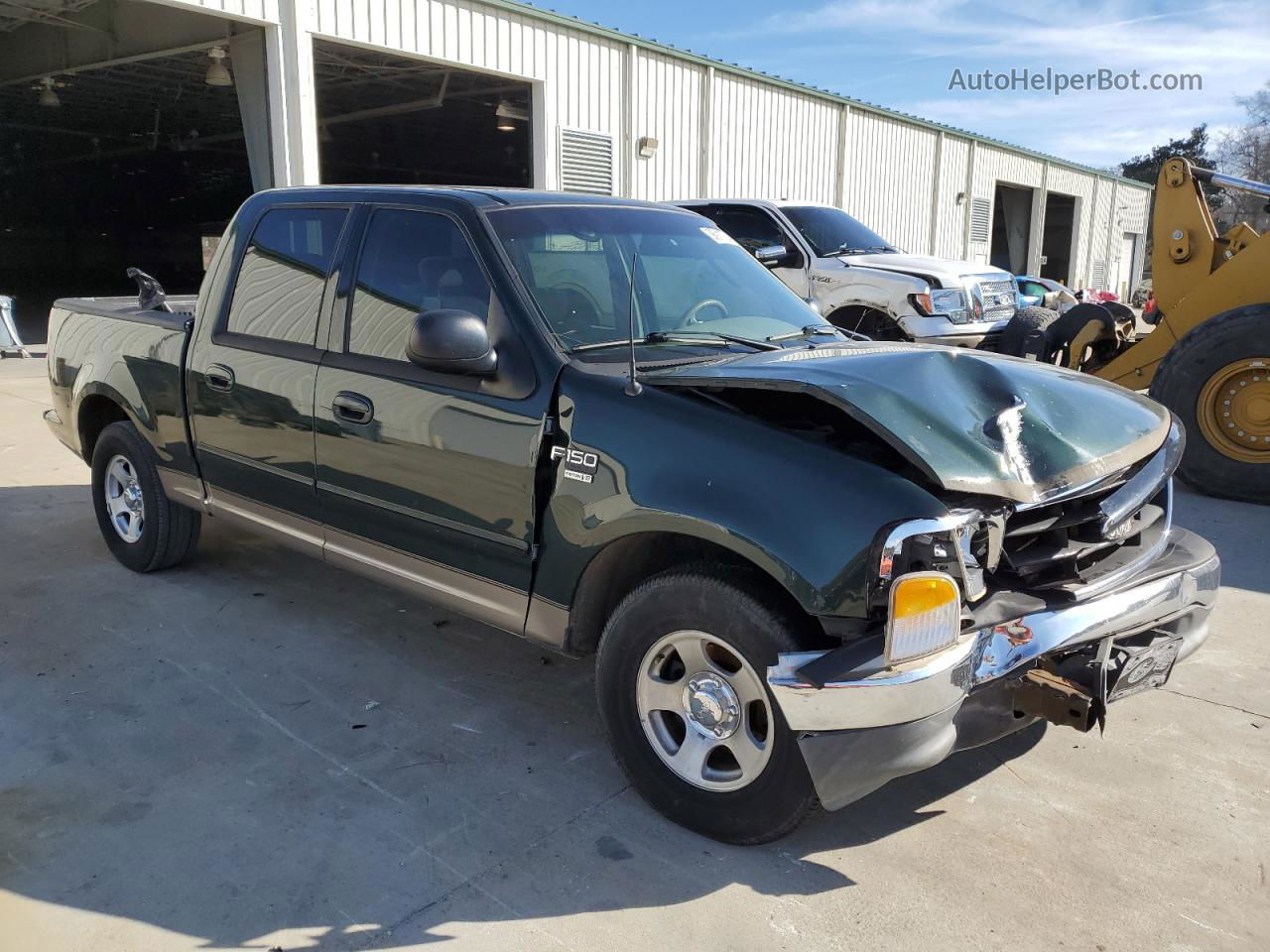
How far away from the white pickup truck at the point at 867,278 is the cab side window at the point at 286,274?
4694 millimetres

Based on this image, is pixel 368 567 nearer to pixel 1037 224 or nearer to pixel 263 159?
pixel 263 159

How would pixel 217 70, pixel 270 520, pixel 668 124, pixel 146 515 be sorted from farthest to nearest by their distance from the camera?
1. pixel 668 124
2. pixel 217 70
3. pixel 146 515
4. pixel 270 520

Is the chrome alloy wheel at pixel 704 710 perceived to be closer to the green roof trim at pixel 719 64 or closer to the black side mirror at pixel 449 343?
the black side mirror at pixel 449 343

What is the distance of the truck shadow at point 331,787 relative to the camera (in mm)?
2738

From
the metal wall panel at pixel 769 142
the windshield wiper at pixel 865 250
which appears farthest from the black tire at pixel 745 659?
the metal wall panel at pixel 769 142

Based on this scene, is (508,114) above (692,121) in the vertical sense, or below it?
above

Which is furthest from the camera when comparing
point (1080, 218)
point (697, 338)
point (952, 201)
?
point (1080, 218)

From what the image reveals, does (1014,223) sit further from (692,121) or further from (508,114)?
(508,114)

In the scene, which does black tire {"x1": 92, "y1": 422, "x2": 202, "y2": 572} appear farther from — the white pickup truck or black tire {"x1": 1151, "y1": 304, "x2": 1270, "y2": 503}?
black tire {"x1": 1151, "y1": 304, "x2": 1270, "y2": 503}

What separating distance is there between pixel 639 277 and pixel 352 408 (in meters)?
1.22

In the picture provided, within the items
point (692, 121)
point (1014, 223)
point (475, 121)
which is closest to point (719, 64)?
point (692, 121)

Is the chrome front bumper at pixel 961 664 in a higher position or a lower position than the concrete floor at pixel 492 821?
higher

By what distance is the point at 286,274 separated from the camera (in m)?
4.30

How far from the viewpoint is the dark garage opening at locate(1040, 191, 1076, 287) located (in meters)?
33.7
